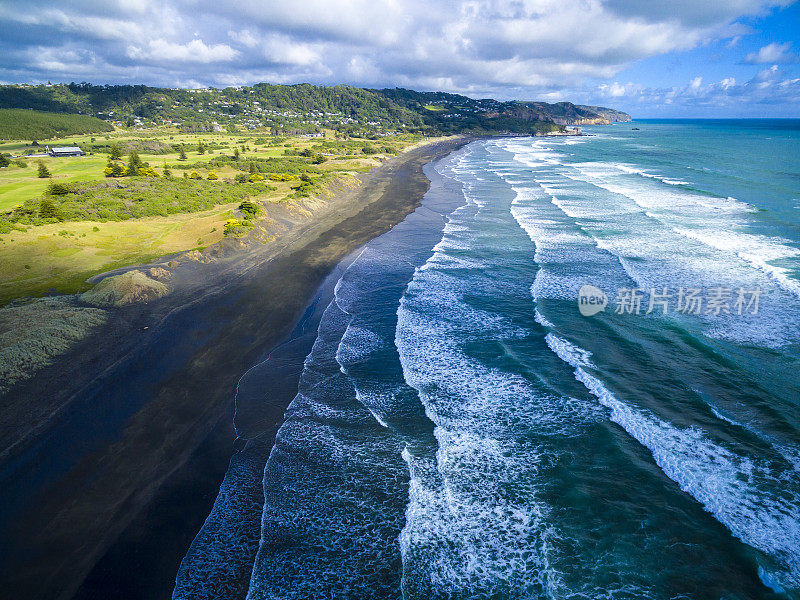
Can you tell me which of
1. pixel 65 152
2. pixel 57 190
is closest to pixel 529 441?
pixel 57 190

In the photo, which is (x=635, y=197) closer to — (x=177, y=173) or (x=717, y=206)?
(x=717, y=206)

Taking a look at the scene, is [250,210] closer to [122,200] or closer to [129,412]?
[122,200]

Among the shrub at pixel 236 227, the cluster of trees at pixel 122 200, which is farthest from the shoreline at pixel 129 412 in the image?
the cluster of trees at pixel 122 200

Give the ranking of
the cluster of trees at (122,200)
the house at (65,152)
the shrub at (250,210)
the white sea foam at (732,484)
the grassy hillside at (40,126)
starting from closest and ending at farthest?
1. the white sea foam at (732,484)
2. the cluster of trees at (122,200)
3. the shrub at (250,210)
4. the house at (65,152)
5. the grassy hillside at (40,126)
